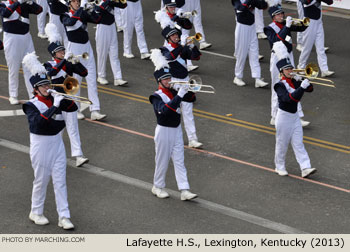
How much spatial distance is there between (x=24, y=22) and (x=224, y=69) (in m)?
5.64

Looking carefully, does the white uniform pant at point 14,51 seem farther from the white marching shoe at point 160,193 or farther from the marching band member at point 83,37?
the white marching shoe at point 160,193

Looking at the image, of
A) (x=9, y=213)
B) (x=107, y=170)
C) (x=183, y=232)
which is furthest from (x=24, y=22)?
(x=183, y=232)

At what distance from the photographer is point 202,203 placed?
570 inches

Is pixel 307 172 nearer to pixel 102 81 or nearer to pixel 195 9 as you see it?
pixel 102 81

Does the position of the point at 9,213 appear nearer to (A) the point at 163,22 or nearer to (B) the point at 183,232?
(B) the point at 183,232

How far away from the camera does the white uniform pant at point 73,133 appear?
15.9m

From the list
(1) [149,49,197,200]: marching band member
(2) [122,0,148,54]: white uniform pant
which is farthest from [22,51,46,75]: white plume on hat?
(2) [122,0,148,54]: white uniform pant

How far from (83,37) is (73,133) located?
2873mm

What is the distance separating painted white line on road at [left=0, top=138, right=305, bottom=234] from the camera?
44.7ft

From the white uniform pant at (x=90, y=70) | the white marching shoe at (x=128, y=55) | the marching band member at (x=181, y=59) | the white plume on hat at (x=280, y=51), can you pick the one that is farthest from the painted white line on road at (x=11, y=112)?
the white plume on hat at (x=280, y=51)

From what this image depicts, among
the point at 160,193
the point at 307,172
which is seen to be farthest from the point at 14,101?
the point at 307,172

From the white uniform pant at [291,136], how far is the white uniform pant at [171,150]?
2201mm

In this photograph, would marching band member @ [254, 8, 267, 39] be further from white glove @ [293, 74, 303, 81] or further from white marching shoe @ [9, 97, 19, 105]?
white glove @ [293, 74, 303, 81]

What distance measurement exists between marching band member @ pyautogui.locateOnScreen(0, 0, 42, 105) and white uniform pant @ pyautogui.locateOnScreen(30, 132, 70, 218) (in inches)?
211
